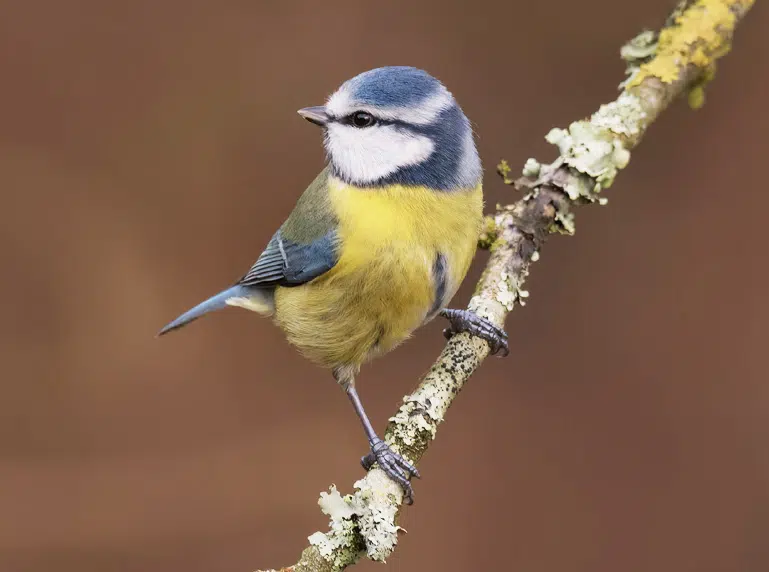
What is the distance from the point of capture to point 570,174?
1.63 metres

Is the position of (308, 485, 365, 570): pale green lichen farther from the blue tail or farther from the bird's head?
the blue tail

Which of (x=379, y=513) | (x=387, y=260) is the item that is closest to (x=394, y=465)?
(x=379, y=513)

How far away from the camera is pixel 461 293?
1.82m

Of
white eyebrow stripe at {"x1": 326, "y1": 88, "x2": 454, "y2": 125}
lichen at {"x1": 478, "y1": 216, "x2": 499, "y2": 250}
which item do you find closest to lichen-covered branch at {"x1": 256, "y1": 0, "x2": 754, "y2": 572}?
lichen at {"x1": 478, "y1": 216, "x2": 499, "y2": 250}

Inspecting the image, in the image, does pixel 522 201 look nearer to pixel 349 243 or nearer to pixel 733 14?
pixel 349 243

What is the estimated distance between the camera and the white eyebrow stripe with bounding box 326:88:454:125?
4.64 feet

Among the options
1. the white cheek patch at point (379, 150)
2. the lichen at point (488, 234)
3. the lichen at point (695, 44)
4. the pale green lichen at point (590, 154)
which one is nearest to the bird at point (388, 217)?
the white cheek patch at point (379, 150)

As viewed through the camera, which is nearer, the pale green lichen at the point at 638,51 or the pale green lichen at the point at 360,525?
the pale green lichen at the point at 360,525

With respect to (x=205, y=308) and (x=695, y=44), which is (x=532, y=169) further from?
(x=205, y=308)

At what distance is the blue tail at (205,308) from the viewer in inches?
69.6

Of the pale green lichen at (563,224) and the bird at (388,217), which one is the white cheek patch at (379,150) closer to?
the bird at (388,217)

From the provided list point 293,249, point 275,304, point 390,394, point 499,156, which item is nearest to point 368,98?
point 293,249

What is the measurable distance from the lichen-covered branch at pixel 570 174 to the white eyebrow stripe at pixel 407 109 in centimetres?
25

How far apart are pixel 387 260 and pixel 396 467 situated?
34 cm
